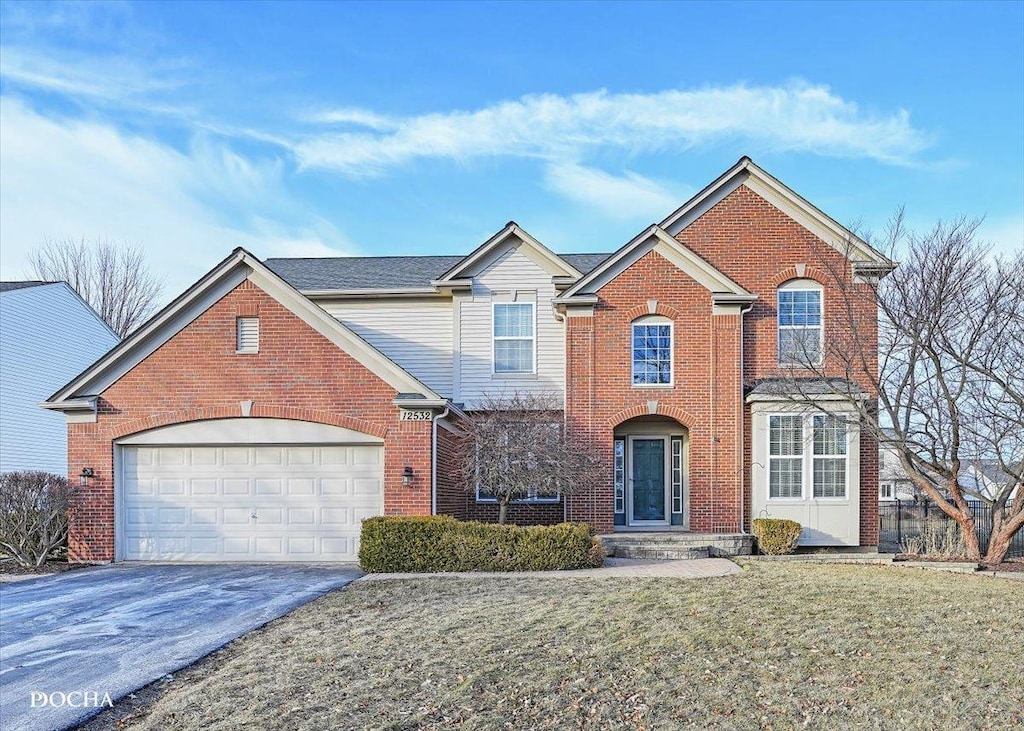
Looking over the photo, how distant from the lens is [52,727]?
22.0 feet

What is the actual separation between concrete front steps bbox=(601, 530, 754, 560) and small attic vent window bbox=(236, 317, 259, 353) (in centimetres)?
788

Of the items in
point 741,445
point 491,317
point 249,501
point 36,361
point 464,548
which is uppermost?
point 491,317

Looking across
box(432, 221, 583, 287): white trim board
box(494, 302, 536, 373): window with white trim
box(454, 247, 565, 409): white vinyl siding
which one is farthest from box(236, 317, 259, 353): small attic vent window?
box(494, 302, 536, 373): window with white trim

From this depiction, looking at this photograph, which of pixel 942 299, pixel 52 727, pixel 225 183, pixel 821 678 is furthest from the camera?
pixel 225 183

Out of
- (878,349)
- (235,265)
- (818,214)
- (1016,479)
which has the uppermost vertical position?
(818,214)

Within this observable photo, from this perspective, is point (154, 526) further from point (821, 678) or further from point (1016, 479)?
point (1016, 479)

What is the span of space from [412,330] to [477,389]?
2.30m

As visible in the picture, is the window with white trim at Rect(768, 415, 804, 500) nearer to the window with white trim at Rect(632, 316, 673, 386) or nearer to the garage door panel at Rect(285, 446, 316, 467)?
the window with white trim at Rect(632, 316, 673, 386)

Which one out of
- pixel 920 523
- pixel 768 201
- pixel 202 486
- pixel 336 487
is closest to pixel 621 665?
pixel 336 487

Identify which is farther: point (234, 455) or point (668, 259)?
point (668, 259)

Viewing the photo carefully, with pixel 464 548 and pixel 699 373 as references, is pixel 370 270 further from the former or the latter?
pixel 464 548

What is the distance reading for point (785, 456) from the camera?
1789 centimetres

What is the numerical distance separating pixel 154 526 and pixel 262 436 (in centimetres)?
273

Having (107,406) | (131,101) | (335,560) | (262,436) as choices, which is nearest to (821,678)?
(335,560)
